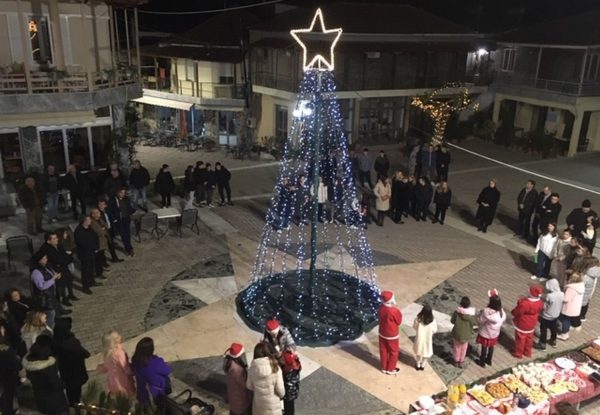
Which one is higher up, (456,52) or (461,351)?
(456,52)

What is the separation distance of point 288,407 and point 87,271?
650 centimetres

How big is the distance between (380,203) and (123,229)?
767 cm

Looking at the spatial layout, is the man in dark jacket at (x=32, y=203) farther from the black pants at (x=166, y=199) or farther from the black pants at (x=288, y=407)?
the black pants at (x=288, y=407)

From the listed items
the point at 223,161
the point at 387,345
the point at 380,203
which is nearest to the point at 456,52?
the point at 223,161

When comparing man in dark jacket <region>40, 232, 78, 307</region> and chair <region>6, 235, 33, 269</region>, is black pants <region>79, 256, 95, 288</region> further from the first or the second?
chair <region>6, 235, 33, 269</region>

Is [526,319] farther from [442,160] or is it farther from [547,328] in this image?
[442,160]

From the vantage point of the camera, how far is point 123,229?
14.7 meters

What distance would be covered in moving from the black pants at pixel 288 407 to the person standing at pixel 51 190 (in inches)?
445

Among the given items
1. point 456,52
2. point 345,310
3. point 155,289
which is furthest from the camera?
point 456,52

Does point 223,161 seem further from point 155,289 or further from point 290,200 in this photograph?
point 155,289

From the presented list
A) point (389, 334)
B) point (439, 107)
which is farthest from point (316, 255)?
point (439, 107)

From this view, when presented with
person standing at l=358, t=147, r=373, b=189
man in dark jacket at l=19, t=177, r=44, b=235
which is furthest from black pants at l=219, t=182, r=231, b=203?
man in dark jacket at l=19, t=177, r=44, b=235

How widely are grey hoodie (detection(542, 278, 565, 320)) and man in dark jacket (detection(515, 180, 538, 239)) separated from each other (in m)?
5.93

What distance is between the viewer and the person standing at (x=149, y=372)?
7.86 m
